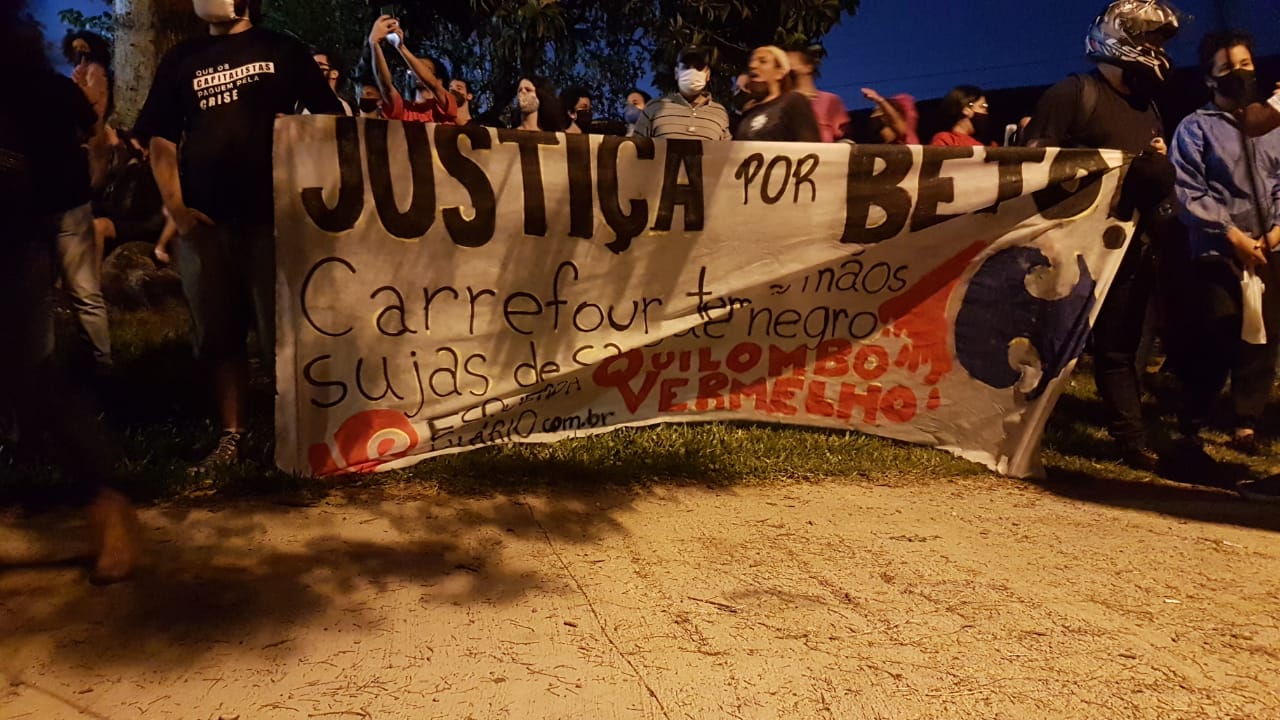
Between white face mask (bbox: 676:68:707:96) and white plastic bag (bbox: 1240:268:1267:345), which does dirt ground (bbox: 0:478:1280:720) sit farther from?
white face mask (bbox: 676:68:707:96)

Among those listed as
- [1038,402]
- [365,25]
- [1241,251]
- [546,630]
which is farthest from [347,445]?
[365,25]

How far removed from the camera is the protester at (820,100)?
5.05 metres

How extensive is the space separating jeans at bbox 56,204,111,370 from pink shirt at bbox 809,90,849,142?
12.9ft

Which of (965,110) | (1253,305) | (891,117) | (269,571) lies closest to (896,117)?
(891,117)

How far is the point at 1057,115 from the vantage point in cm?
397

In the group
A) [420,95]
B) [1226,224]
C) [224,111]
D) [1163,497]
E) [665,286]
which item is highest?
[420,95]

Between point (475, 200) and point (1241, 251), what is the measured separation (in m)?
3.54

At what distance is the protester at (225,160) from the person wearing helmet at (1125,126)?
131 inches

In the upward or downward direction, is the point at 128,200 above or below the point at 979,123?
below

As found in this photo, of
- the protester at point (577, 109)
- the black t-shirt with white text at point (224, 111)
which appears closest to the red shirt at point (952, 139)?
the protester at point (577, 109)

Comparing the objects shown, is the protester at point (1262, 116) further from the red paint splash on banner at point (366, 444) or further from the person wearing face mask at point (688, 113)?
the red paint splash on banner at point (366, 444)

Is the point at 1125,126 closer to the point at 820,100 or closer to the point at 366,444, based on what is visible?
the point at 820,100

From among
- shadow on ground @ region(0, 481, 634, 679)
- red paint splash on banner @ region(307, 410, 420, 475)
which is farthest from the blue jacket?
red paint splash on banner @ region(307, 410, 420, 475)

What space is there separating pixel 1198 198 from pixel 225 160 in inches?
171
